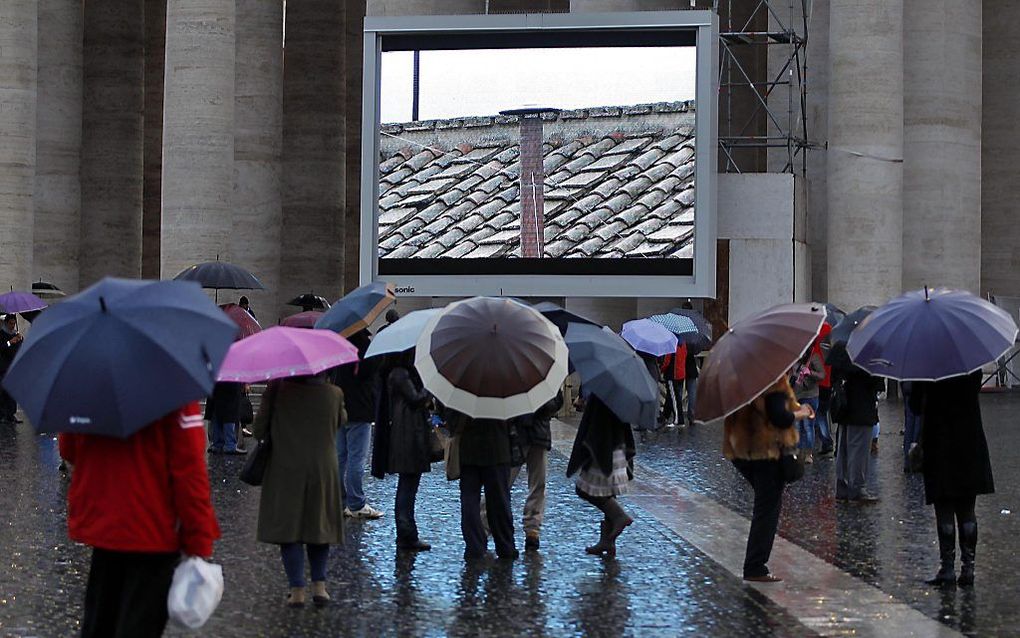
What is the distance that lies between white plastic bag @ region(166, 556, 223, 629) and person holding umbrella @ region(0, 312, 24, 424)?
15659 mm

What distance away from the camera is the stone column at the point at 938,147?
26.9 m

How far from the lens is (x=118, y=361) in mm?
5539

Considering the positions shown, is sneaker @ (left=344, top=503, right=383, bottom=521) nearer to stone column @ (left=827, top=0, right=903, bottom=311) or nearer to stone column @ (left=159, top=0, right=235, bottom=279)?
stone column @ (left=159, top=0, right=235, bottom=279)

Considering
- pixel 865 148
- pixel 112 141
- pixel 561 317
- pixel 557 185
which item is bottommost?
pixel 561 317

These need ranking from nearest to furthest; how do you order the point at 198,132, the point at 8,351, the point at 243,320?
the point at 243,320 → the point at 8,351 → the point at 198,132

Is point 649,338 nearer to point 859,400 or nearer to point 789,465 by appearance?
point 859,400

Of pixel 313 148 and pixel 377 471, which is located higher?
pixel 313 148

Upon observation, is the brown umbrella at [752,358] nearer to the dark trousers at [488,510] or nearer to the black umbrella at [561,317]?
the dark trousers at [488,510]

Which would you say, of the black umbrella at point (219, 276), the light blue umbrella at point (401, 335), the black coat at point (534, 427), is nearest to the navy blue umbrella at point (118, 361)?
the light blue umbrella at point (401, 335)

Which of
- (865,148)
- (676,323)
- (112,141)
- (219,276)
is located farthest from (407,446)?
(112,141)

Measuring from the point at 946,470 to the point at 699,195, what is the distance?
14.1 meters

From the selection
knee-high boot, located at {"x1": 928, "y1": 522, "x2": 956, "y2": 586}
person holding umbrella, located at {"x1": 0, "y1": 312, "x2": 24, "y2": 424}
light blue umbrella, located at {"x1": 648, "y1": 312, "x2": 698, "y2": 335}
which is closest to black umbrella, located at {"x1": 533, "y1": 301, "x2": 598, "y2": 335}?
knee-high boot, located at {"x1": 928, "y1": 522, "x2": 956, "y2": 586}

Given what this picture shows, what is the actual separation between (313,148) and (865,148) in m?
13.0

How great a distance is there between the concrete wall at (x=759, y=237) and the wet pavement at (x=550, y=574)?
1082 centimetres
